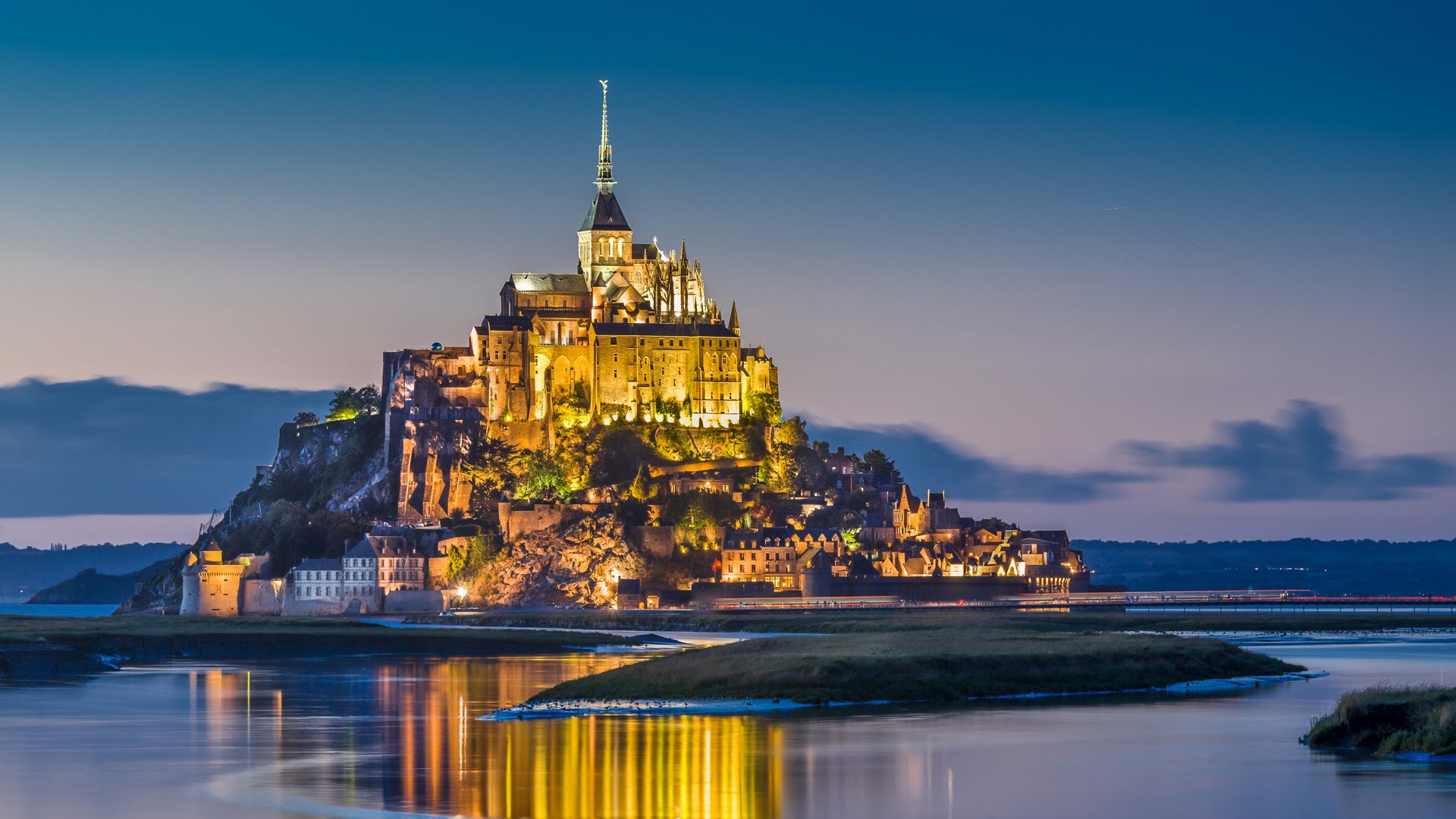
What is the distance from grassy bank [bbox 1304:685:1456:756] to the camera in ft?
145

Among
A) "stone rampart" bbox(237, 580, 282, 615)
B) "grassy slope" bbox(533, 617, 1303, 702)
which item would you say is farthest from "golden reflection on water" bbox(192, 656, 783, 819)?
"stone rampart" bbox(237, 580, 282, 615)

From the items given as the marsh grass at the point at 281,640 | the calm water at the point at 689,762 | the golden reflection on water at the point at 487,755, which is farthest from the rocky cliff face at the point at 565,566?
the calm water at the point at 689,762

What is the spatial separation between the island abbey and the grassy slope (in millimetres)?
87065

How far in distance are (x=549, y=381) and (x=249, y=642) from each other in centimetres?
6684

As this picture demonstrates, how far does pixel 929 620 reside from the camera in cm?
11731

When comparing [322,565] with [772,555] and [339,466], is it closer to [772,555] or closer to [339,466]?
[339,466]

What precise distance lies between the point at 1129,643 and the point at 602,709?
95.0ft

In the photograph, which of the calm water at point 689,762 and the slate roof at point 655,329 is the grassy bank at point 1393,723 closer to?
the calm water at point 689,762

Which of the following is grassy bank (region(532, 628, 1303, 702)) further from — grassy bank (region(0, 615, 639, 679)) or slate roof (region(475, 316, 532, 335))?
slate roof (region(475, 316, 532, 335))

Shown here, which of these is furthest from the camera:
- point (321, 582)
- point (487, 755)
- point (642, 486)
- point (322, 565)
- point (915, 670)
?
point (642, 486)

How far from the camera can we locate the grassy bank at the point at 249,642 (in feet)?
295

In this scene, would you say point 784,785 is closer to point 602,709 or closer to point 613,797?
point 613,797

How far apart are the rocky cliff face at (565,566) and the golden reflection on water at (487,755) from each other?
75.1 metres

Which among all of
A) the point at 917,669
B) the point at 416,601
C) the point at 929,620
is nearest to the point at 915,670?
the point at 917,669
